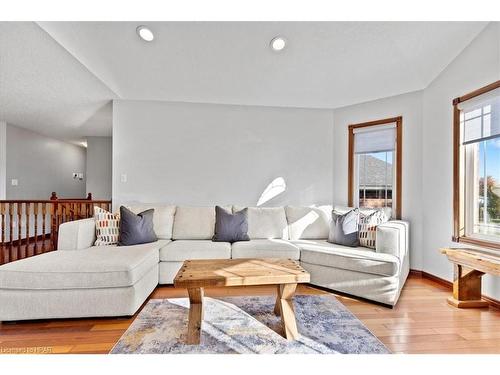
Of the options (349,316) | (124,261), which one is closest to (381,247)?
(349,316)

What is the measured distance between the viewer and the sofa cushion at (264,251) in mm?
2947

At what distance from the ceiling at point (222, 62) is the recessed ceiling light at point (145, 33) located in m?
0.05

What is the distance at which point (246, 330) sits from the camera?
1968 mm

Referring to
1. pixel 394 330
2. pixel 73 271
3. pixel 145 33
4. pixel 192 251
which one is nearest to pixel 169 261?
pixel 192 251

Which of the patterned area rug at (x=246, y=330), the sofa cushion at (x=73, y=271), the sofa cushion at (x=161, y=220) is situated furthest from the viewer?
the sofa cushion at (x=161, y=220)

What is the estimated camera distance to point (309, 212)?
356 centimetres

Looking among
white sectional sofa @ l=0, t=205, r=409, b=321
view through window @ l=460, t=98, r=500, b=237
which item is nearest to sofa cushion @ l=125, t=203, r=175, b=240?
white sectional sofa @ l=0, t=205, r=409, b=321

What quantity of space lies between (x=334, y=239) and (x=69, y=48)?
3639 millimetres

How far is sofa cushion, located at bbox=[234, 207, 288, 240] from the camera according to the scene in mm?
3402

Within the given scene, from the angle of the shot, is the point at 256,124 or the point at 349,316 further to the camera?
the point at 256,124

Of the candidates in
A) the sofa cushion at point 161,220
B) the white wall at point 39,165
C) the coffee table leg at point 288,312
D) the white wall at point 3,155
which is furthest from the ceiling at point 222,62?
the coffee table leg at point 288,312

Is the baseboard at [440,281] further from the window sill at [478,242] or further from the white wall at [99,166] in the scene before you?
the white wall at [99,166]

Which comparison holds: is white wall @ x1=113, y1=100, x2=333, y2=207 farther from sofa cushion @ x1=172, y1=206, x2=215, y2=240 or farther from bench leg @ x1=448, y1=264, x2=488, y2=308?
bench leg @ x1=448, y1=264, x2=488, y2=308
